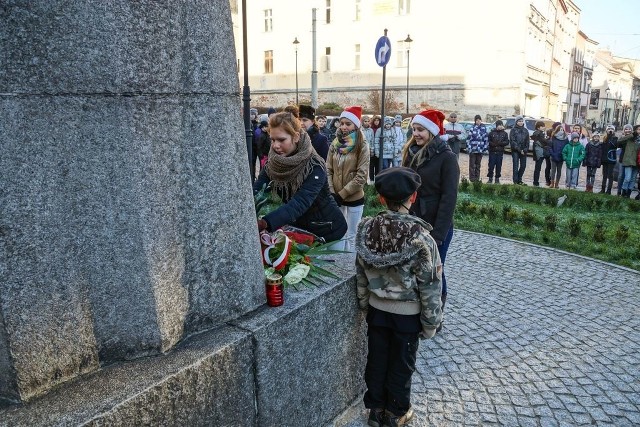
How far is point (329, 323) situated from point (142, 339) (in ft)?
3.71

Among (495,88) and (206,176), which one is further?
(495,88)

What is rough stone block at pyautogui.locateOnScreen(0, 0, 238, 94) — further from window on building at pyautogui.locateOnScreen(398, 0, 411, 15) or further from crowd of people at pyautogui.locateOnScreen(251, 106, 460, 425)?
window on building at pyautogui.locateOnScreen(398, 0, 411, 15)

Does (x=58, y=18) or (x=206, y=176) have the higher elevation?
(x=58, y=18)

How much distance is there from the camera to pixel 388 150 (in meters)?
14.8

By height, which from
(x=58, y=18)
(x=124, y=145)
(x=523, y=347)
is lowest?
(x=523, y=347)

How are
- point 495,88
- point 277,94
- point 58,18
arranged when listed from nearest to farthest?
point 58,18, point 495,88, point 277,94

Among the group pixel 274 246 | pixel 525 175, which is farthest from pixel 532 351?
pixel 525 175

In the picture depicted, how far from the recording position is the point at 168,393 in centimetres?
221

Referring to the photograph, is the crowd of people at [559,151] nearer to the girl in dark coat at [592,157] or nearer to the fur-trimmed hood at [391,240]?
the girl in dark coat at [592,157]

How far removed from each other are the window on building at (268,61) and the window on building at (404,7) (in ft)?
39.6

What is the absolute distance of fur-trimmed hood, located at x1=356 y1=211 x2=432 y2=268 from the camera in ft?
9.76

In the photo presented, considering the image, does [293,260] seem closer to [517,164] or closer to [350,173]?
Result: [350,173]

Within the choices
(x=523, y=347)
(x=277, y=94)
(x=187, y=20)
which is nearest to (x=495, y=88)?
(x=277, y=94)

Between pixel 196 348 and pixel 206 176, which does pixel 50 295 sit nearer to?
pixel 196 348
